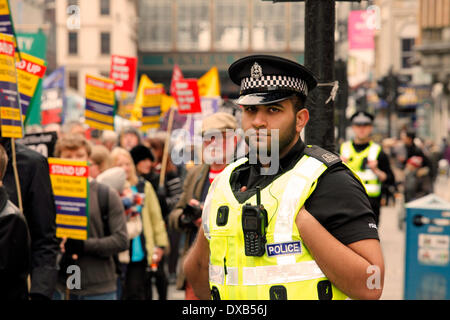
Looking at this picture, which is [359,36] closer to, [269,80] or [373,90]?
[269,80]

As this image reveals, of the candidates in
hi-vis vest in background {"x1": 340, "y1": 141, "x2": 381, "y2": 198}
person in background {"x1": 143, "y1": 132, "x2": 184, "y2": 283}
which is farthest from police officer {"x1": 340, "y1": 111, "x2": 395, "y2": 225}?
person in background {"x1": 143, "y1": 132, "x2": 184, "y2": 283}

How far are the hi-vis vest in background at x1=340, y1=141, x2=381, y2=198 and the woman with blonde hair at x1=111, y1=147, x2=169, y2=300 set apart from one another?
309cm

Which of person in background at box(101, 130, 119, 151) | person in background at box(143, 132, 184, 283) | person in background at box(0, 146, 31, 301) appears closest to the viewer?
person in background at box(0, 146, 31, 301)

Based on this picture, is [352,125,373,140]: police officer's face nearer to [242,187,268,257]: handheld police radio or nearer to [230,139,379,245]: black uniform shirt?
[230,139,379,245]: black uniform shirt

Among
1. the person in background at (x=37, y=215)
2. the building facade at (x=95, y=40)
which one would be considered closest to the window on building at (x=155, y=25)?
the building facade at (x=95, y=40)

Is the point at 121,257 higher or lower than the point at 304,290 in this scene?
lower

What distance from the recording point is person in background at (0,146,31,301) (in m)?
3.19

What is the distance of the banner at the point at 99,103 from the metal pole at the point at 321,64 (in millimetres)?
5761

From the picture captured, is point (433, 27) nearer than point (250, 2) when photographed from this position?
Yes

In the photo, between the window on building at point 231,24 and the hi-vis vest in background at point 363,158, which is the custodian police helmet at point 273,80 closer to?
the hi-vis vest in background at point 363,158

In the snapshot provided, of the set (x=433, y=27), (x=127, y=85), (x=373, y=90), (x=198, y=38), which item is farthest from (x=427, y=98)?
(x=127, y=85)

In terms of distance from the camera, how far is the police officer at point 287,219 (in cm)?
273

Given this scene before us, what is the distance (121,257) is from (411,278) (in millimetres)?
3004

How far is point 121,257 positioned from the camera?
708 cm
